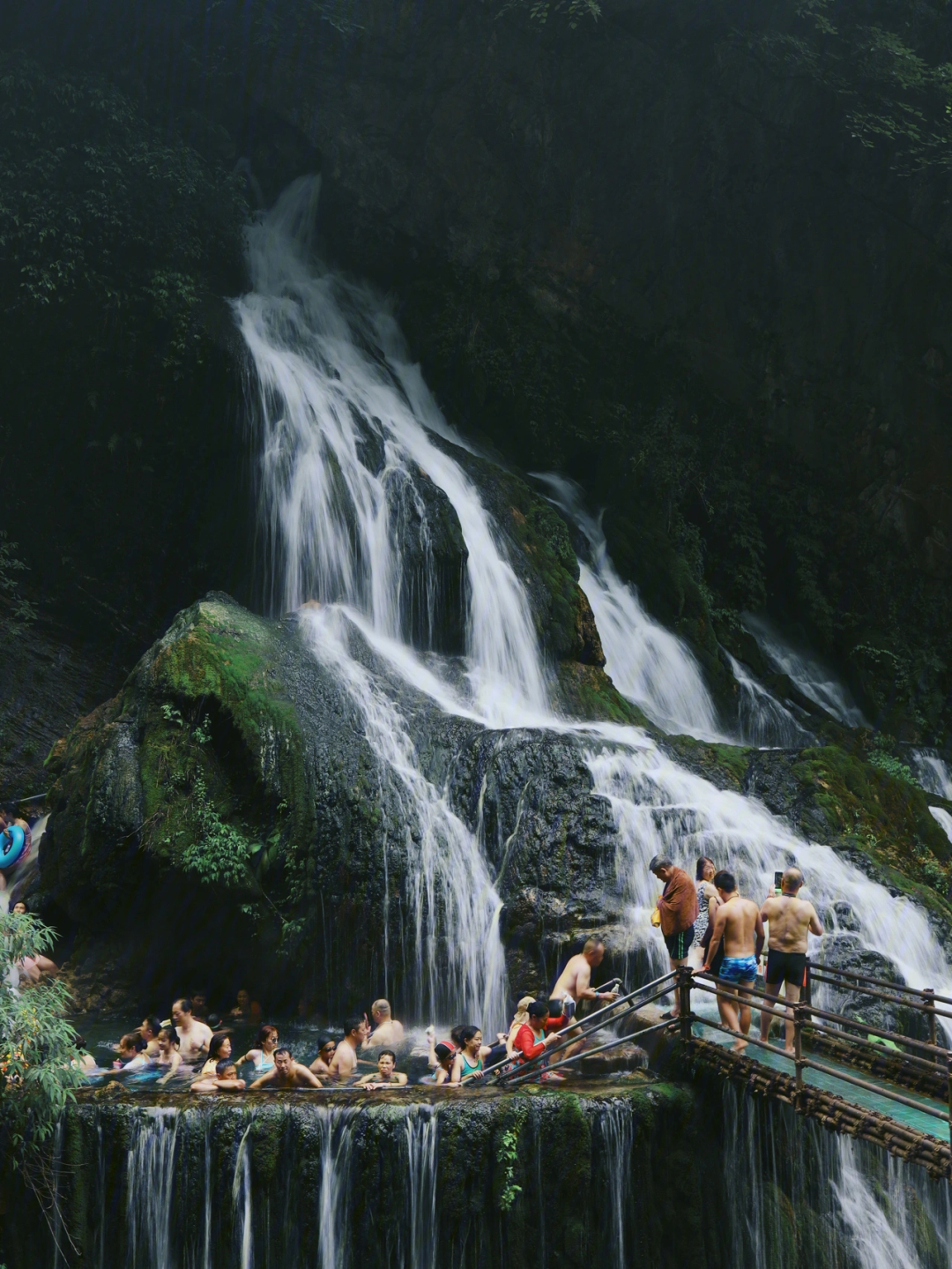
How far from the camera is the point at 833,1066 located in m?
9.21

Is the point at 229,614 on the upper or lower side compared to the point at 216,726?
upper

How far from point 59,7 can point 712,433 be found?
1500 cm

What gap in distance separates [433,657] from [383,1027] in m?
6.42

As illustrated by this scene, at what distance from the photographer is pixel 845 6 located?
906 inches

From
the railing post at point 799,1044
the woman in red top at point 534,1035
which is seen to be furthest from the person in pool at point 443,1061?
the railing post at point 799,1044

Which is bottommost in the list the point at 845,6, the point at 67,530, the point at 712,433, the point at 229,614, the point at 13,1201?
the point at 13,1201

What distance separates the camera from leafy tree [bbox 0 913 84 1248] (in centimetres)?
799

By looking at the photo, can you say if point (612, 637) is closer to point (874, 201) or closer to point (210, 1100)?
point (874, 201)

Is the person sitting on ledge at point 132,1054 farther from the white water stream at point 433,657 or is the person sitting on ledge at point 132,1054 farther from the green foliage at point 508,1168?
the green foliage at point 508,1168

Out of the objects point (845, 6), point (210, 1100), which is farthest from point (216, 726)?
point (845, 6)

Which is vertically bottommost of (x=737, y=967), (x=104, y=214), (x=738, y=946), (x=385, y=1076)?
(x=385, y=1076)

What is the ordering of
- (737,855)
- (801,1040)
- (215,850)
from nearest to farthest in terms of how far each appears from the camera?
(801,1040)
(215,850)
(737,855)

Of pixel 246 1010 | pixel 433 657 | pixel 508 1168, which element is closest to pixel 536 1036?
pixel 508 1168

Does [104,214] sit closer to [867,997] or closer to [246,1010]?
[246,1010]
